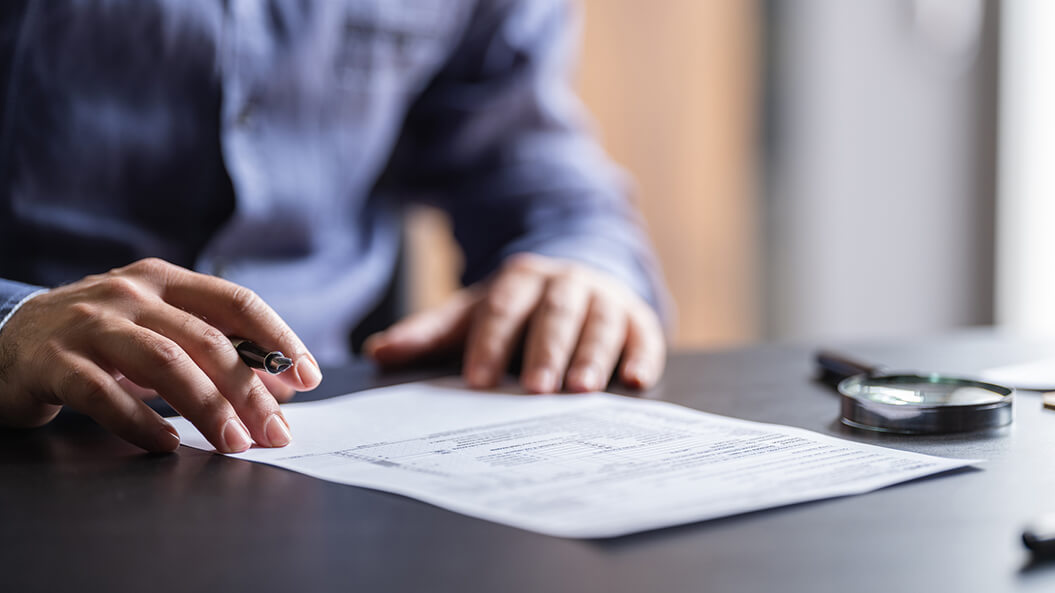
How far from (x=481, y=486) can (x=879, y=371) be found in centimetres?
36

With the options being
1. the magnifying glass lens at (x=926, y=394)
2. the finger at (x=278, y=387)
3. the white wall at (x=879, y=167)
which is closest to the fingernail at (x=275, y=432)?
the finger at (x=278, y=387)

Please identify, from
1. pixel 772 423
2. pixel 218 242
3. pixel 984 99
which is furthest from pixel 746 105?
pixel 772 423

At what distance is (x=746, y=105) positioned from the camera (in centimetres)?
274

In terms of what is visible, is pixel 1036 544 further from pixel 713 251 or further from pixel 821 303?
pixel 821 303

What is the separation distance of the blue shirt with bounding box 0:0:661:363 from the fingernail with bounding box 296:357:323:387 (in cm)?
19

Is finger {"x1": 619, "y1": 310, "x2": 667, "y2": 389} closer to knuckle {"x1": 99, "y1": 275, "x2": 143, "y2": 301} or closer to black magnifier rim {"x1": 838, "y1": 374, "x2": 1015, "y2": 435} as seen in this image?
black magnifier rim {"x1": 838, "y1": 374, "x2": 1015, "y2": 435}

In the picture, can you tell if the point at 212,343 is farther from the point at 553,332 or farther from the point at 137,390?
the point at 553,332

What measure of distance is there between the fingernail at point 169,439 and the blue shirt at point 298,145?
0.53ft

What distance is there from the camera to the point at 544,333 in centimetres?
74

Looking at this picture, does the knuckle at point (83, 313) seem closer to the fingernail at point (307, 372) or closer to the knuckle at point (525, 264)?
the fingernail at point (307, 372)

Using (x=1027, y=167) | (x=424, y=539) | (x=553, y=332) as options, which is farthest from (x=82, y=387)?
(x=1027, y=167)

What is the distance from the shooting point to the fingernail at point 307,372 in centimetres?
54

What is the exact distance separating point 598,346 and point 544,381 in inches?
2.8

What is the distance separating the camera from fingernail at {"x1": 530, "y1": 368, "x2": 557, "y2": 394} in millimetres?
684
